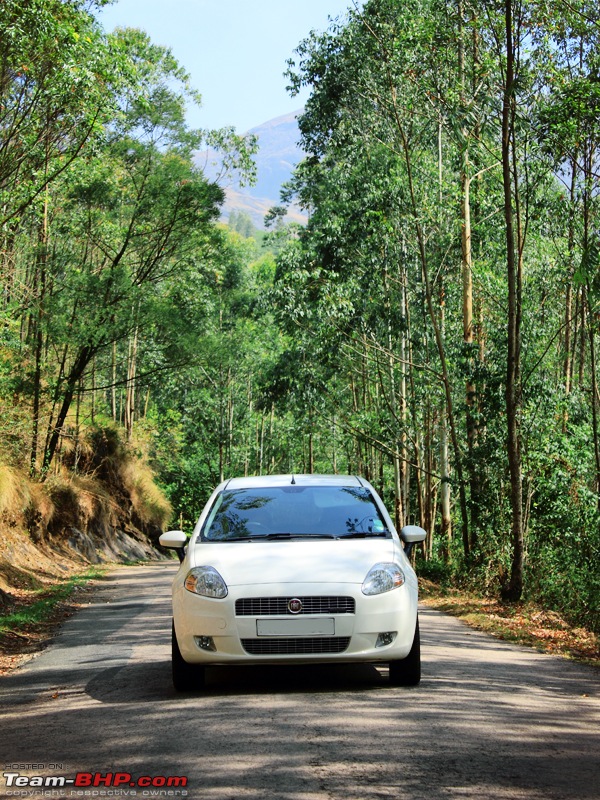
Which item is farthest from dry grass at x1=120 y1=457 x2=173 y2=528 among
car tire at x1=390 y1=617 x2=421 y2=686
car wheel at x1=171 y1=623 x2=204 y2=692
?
car tire at x1=390 y1=617 x2=421 y2=686

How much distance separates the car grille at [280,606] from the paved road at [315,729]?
582mm

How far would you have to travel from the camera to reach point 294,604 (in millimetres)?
6895

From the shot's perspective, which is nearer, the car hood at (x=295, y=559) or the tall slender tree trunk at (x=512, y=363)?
the car hood at (x=295, y=559)

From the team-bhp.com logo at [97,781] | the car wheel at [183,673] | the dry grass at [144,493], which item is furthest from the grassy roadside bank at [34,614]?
the dry grass at [144,493]

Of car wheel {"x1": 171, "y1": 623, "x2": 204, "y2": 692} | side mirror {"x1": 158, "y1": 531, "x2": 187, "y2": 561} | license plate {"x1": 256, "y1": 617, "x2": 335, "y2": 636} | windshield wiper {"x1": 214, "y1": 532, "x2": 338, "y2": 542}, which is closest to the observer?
license plate {"x1": 256, "y1": 617, "x2": 335, "y2": 636}

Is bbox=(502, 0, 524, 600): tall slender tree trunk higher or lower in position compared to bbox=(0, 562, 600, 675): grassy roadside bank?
higher

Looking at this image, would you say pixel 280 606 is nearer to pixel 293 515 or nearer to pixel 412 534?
pixel 293 515

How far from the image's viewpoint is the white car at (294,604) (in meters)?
6.89

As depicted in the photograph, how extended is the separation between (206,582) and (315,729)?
1725mm

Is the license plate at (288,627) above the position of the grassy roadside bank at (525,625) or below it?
above

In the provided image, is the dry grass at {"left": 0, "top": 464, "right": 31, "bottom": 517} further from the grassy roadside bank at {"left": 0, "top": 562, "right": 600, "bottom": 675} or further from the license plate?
the license plate

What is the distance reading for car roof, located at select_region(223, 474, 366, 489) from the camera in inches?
336

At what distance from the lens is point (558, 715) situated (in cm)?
636

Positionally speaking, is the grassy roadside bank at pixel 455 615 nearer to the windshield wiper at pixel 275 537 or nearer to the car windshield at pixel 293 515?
the car windshield at pixel 293 515
